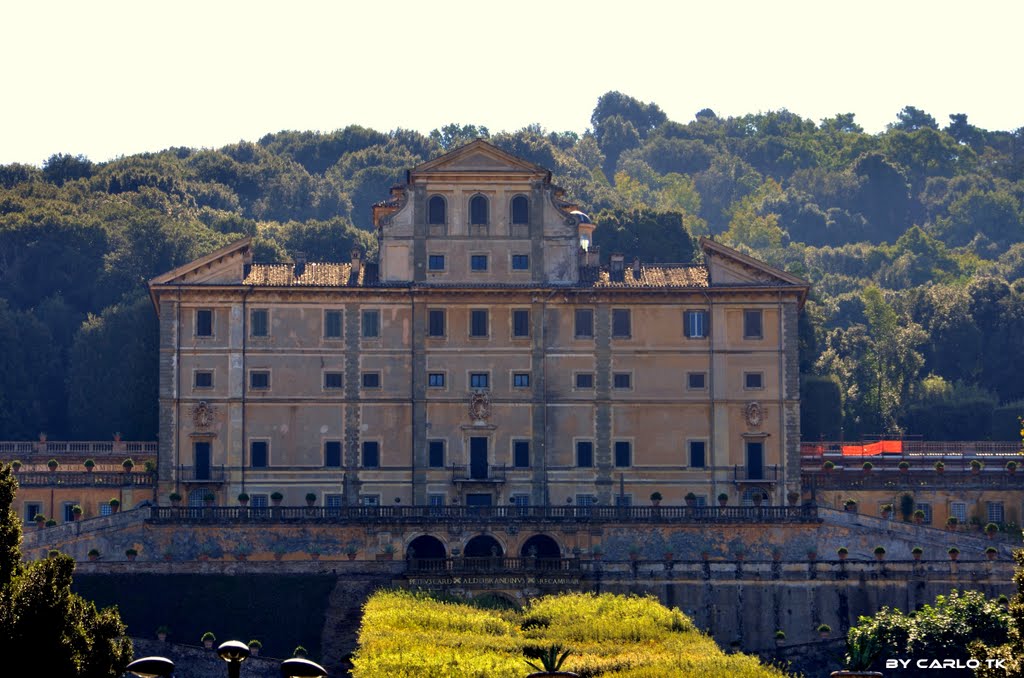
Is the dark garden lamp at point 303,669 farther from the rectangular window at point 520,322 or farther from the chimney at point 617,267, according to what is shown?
the chimney at point 617,267

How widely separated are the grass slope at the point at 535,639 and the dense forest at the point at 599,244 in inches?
1110

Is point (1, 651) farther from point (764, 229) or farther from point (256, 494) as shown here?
point (764, 229)

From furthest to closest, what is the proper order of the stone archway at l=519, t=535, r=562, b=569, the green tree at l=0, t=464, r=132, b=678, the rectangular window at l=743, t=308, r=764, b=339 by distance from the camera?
the rectangular window at l=743, t=308, r=764, b=339, the stone archway at l=519, t=535, r=562, b=569, the green tree at l=0, t=464, r=132, b=678

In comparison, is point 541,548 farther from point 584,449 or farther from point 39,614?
point 39,614

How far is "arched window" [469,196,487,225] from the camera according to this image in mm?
79750

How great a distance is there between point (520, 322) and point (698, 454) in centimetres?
795

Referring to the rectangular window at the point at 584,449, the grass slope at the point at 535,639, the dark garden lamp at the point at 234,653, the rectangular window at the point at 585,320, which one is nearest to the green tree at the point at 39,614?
the dark garden lamp at the point at 234,653

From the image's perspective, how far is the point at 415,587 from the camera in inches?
2717

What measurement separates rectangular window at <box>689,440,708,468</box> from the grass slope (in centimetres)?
1158

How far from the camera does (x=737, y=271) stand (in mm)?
79562

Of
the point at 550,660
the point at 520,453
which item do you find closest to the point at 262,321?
the point at 520,453

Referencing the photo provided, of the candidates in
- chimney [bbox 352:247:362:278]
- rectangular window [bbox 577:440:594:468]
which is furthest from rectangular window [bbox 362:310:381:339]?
rectangular window [bbox 577:440:594:468]

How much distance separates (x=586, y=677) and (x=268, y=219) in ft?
315

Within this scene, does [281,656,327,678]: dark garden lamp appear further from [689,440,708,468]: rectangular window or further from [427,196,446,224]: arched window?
[427,196,446,224]: arched window
